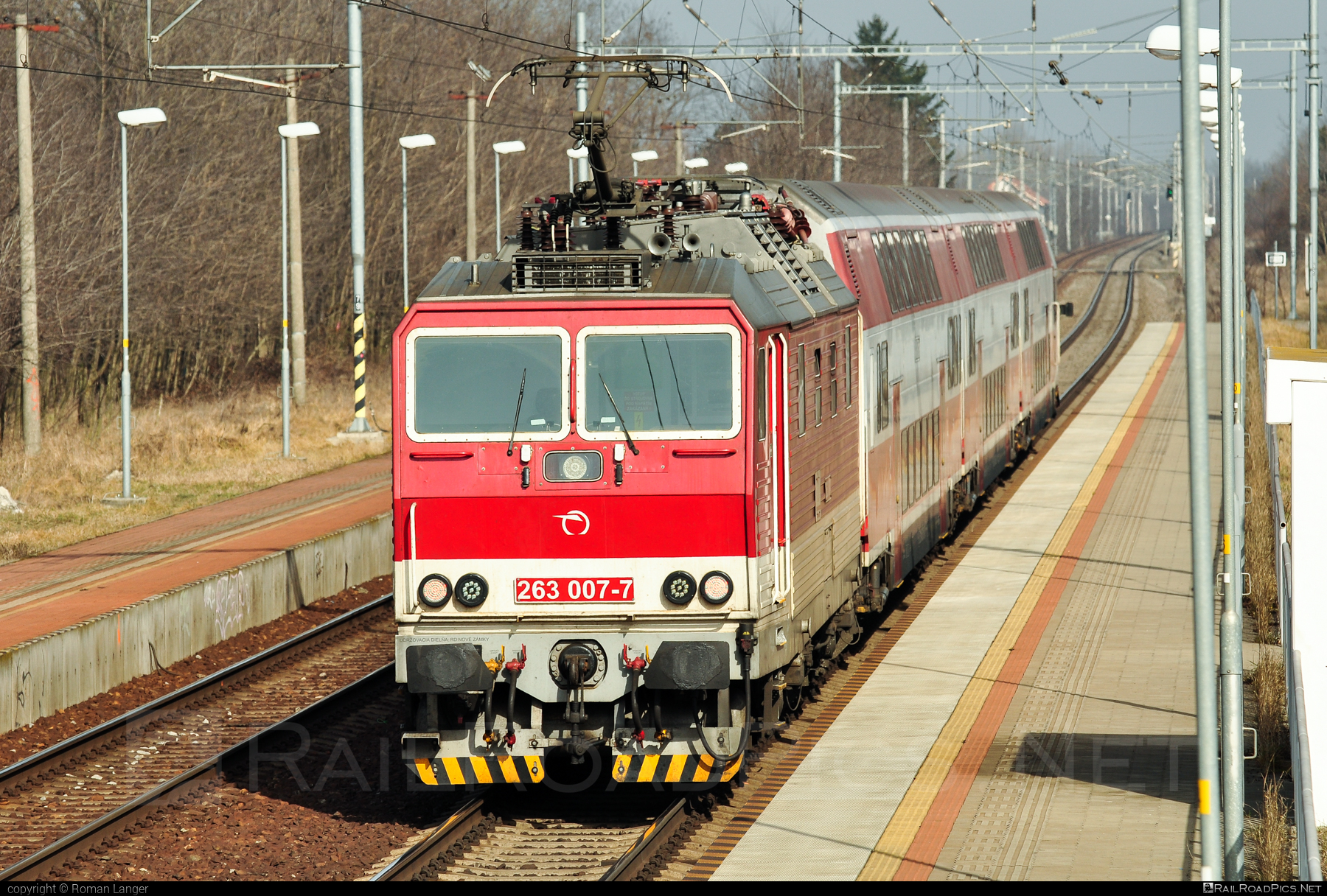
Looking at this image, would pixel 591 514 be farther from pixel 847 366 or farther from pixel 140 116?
pixel 140 116

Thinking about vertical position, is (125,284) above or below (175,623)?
above

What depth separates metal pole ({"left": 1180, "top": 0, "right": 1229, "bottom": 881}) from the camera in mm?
7594

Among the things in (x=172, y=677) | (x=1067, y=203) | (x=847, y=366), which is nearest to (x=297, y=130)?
(x=172, y=677)

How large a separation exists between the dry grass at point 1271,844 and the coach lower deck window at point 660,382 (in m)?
4.02

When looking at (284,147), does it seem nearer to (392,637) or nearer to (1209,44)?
(392,637)

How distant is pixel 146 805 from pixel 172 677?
4.66 m

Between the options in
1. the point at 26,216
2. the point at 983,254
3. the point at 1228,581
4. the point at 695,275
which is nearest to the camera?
the point at 695,275

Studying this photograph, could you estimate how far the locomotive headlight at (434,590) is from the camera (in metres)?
10.2

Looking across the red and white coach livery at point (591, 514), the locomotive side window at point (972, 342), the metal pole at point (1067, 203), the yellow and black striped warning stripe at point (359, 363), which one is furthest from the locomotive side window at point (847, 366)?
the metal pole at point (1067, 203)

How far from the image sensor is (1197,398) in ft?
25.2

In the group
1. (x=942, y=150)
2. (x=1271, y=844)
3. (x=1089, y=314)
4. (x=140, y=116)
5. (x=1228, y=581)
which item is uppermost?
(x=942, y=150)

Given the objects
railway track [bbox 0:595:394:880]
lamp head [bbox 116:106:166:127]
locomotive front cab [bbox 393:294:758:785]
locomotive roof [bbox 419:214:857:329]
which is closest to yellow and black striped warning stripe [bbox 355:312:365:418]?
lamp head [bbox 116:106:166:127]
